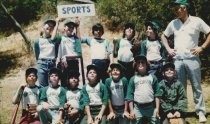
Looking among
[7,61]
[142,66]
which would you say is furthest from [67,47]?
[7,61]

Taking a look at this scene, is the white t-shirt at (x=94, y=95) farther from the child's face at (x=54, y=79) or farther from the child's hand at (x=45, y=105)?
the child's hand at (x=45, y=105)

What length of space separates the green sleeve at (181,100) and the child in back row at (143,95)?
0.37 meters

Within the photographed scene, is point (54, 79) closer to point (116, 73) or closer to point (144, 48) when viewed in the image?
point (116, 73)

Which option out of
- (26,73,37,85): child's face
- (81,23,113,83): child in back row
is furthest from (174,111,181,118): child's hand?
(26,73,37,85): child's face

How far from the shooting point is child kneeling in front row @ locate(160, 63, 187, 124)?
8250mm

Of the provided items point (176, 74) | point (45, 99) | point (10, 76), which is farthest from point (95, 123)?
point (10, 76)

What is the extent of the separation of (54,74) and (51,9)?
1410 centimetres

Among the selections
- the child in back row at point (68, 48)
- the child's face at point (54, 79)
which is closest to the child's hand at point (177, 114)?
the child's face at point (54, 79)

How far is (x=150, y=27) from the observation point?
9047 millimetres

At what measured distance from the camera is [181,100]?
8.38m

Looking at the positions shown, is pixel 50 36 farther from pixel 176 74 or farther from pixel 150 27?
pixel 176 74

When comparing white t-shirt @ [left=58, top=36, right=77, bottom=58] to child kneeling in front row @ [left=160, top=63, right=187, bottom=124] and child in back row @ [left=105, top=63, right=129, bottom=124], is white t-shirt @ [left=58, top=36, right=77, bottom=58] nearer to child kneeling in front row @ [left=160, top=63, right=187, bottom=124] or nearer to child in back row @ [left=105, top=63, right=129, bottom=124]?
child in back row @ [left=105, top=63, right=129, bottom=124]

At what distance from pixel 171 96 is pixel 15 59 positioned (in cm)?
1355

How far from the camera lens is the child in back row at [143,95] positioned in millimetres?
8273
